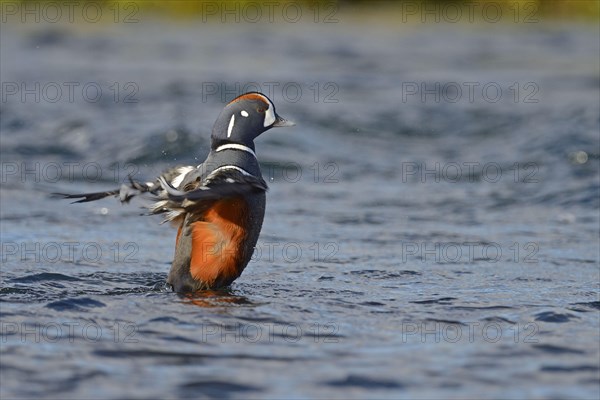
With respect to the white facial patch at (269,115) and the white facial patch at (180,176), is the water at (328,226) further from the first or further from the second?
the white facial patch at (269,115)

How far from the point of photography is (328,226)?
37.0 feet

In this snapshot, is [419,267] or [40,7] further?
[40,7]

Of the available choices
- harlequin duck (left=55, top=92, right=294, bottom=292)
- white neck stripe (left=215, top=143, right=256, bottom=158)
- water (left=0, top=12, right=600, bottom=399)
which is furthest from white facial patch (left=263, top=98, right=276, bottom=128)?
water (left=0, top=12, right=600, bottom=399)

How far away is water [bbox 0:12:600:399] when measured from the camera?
6555 mm

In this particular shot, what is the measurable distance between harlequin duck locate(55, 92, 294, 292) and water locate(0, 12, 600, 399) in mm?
242

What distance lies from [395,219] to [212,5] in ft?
61.4

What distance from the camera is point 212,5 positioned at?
29.3 m

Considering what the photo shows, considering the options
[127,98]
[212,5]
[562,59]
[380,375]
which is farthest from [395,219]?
[212,5]

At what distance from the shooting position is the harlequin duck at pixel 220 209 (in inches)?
295

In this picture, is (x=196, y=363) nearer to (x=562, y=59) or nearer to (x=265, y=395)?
(x=265, y=395)

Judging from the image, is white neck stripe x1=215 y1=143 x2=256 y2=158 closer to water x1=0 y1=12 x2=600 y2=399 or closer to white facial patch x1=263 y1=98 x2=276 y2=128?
white facial patch x1=263 y1=98 x2=276 y2=128

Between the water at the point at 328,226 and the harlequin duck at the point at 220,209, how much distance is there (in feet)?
0.80

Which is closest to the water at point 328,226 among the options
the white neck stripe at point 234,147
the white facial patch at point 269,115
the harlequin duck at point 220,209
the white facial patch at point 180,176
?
the harlequin duck at point 220,209

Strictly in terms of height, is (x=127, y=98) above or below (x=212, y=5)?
below
